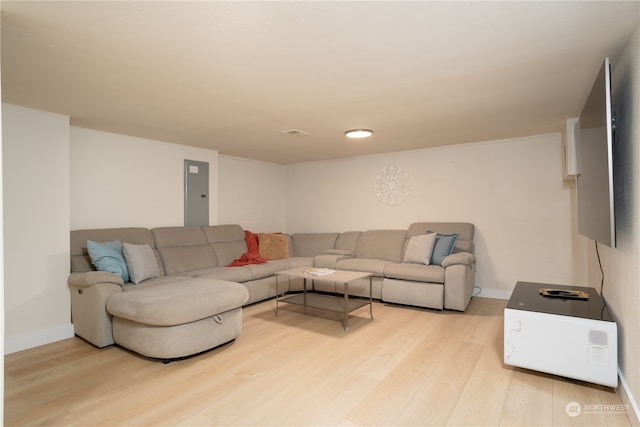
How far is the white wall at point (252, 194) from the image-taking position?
18.0 feet

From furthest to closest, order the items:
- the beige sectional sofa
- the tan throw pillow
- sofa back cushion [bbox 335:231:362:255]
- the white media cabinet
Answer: sofa back cushion [bbox 335:231:362:255] < the tan throw pillow < the beige sectional sofa < the white media cabinet

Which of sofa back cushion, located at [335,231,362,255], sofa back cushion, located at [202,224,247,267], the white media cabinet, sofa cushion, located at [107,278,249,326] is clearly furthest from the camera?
sofa back cushion, located at [335,231,362,255]

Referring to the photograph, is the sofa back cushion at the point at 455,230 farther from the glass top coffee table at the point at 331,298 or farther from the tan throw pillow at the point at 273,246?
the tan throw pillow at the point at 273,246

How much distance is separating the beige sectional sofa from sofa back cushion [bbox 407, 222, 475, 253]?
1 centimetres

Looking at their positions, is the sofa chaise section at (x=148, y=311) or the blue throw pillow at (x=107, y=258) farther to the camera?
the blue throw pillow at (x=107, y=258)

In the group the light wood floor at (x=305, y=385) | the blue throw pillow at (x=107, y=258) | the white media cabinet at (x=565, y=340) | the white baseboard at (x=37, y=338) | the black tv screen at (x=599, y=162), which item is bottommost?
the light wood floor at (x=305, y=385)

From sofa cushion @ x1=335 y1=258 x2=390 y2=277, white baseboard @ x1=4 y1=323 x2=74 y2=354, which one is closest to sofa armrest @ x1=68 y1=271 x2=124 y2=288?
white baseboard @ x1=4 y1=323 x2=74 y2=354

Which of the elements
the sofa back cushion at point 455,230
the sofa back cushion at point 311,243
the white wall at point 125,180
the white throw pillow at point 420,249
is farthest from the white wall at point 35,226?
the sofa back cushion at point 455,230

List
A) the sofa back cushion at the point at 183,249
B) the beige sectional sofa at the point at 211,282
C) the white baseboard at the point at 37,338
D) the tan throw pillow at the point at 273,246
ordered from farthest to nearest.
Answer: the tan throw pillow at the point at 273,246
the sofa back cushion at the point at 183,249
the white baseboard at the point at 37,338
the beige sectional sofa at the point at 211,282

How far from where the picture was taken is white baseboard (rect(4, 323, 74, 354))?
291cm

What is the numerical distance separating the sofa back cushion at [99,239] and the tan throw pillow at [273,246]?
1.47m

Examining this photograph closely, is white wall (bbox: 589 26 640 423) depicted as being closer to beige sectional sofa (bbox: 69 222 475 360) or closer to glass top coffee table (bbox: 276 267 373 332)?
beige sectional sofa (bbox: 69 222 475 360)

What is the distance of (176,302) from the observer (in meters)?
2.64

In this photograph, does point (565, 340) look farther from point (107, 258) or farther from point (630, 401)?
point (107, 258)
